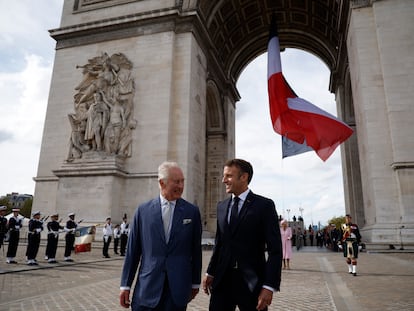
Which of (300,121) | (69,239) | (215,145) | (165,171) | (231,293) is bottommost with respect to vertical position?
(231,293)

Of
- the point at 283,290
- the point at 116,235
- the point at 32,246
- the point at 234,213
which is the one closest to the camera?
the point at 234,213

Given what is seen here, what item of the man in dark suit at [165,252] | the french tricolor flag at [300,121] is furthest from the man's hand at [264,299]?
the french tricolor flag at [300,121]

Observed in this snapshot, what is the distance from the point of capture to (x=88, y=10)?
798 inches

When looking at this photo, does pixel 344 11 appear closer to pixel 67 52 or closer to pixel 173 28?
pixel 173 28

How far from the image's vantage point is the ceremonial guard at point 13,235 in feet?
33.5

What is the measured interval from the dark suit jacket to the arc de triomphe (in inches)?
465

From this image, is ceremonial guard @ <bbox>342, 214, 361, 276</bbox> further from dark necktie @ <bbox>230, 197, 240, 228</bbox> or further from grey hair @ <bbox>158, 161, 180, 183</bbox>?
grey hair @ <bbox>158, 161, 180, 183</bbox>

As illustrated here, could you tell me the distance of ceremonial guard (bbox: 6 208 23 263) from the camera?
10.2 meters

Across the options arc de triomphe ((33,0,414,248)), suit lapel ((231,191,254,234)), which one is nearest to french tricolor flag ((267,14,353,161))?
suit lapel ((231,191,254,234))

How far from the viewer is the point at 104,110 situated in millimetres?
16875

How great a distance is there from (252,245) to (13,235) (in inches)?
411

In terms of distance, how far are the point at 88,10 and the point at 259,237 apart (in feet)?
70.9

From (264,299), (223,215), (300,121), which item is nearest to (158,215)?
(223,215)

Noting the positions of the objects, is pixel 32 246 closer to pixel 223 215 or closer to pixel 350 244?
pixel 223 215
